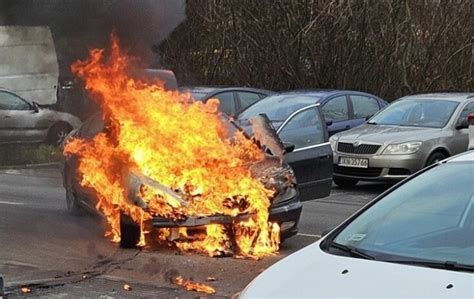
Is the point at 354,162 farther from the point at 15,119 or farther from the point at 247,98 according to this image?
the point at 15,119

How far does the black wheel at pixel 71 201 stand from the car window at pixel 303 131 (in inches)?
95.7

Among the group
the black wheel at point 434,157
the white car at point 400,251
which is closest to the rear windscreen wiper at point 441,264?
the white car at point 400,251

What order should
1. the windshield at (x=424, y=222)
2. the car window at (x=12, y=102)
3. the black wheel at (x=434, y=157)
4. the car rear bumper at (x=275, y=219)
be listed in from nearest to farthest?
1. the windshield at (x=424, y=222)
2. the car rear bumper at (x=275, y=219)
3. the car window at (x=12, y=102)
4. the black wheel at (x=434, y=157)

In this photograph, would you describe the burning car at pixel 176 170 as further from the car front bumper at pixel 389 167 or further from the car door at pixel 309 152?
the car front bumper at pixel 389 167

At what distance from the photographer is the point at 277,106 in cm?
1232

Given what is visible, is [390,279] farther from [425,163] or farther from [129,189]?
[425,163]

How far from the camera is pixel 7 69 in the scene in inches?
336

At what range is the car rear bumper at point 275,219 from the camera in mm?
7926

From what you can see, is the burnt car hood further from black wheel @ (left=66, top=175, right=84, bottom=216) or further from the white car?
the white car

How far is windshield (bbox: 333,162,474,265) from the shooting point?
13.6 ft

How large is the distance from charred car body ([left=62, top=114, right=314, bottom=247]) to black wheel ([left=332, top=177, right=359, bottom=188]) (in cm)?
476

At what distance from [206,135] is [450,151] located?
19.0 ft

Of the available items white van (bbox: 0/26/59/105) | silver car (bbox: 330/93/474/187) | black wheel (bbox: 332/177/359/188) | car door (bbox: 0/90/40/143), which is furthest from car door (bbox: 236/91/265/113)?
white van (bbox: 0/26/59/105)

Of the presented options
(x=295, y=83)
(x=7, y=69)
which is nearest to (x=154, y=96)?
(x=7, y=69)
